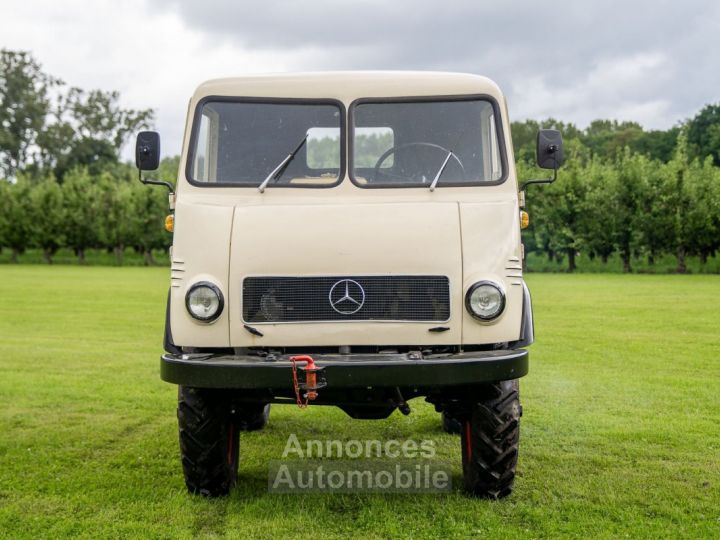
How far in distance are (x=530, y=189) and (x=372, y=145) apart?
1642 inches

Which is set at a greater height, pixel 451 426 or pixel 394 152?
pixel 394 152

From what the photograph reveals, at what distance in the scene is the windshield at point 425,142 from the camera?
241 inches

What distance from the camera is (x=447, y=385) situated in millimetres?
5094

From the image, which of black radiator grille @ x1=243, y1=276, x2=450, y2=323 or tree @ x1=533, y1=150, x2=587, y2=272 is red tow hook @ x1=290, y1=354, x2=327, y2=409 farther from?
tree @ x1=533, y1=150, x2=587, y2=272

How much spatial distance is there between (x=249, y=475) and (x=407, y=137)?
290 cm

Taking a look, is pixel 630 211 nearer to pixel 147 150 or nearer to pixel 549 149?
pixel 549 149

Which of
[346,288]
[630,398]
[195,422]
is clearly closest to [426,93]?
[346,288]

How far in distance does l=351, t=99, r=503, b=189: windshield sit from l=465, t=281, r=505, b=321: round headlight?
41.1 inches

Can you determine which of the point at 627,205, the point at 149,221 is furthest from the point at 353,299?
the point at 149,221

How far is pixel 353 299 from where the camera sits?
537 centimetres

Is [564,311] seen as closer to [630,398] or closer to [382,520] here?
[630,398]

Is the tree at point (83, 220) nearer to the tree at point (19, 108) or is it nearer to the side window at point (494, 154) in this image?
the tree at point (19, 108)

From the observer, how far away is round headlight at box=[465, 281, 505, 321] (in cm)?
537

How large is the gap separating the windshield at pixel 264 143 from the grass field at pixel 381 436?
2.33 metres
